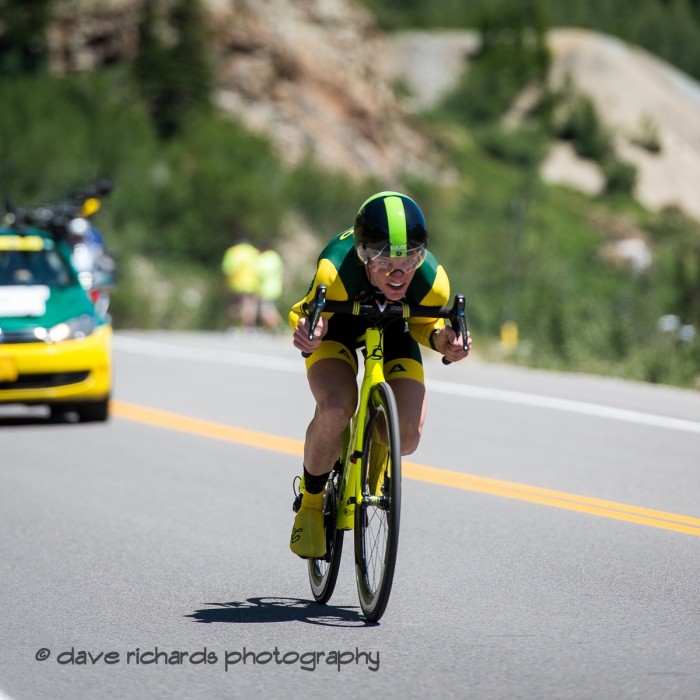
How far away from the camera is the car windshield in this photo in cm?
1287

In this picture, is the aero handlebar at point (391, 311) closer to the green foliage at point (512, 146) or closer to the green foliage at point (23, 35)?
the green foliage at point (23, 35)

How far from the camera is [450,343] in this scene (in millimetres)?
→ 5879

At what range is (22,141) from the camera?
159 ft

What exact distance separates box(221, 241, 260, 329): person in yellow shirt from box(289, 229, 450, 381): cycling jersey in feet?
63.7

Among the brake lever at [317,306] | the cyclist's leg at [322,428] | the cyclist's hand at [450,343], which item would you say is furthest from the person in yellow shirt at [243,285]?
the brake lever at [317,306]

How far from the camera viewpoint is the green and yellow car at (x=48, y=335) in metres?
12.2

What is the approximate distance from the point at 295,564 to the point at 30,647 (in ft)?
6.25

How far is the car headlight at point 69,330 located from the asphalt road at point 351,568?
2.91 feet

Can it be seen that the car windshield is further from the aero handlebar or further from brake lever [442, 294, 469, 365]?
brake lever [442, 294, 469, 365]

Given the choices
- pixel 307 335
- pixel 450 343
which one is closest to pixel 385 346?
pixel 450 343

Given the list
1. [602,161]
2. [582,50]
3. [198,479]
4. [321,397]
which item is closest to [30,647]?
[321,397]

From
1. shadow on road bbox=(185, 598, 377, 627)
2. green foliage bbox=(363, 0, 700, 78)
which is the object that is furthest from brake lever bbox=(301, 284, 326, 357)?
green foliage bbox=(363, 0, 700, 78)

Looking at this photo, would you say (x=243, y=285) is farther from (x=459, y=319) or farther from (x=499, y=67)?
(x=499, y=67)

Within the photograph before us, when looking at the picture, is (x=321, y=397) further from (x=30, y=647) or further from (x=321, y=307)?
(x=30, y=647)
